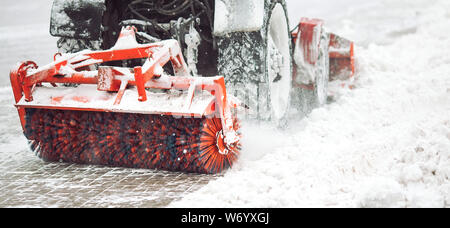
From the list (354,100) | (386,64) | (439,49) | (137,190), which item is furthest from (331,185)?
(439,49)

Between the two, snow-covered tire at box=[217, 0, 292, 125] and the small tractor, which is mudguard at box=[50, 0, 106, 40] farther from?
snow-covered tire at box=[217, 0, 292, 125]

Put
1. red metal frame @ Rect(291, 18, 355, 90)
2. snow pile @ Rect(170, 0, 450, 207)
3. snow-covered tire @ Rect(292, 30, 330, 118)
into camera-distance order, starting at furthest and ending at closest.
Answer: snow-covered tire @ Rect(292, 30, 330, 118), red metal frame @ Rect(291, 18, 355, 90), snow pile @ Rect(170, 0, 450, 207)

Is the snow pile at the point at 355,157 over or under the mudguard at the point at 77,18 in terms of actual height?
under

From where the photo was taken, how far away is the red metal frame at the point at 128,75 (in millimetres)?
2854

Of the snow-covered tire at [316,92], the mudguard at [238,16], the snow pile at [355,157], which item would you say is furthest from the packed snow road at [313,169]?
the mudguard at [238,16]

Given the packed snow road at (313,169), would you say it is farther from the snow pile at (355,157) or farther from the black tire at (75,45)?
the black tire at (75,45)

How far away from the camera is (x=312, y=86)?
15.8 ft

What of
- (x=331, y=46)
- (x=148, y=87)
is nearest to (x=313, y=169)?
(x=148, y=87)

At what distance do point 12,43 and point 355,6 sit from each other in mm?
13865

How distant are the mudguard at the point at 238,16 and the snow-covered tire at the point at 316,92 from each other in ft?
5.26

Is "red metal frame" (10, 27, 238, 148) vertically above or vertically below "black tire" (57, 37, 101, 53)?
below

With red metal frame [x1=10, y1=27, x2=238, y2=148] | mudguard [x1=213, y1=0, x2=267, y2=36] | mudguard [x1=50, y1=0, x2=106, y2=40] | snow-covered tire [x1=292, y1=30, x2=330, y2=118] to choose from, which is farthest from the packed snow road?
mudguard [x1=50, y1=0, x2=106, y2=40]

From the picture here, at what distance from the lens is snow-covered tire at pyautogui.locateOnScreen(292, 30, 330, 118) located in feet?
16.1

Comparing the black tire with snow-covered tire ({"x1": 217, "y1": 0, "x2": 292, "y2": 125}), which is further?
the black tire
